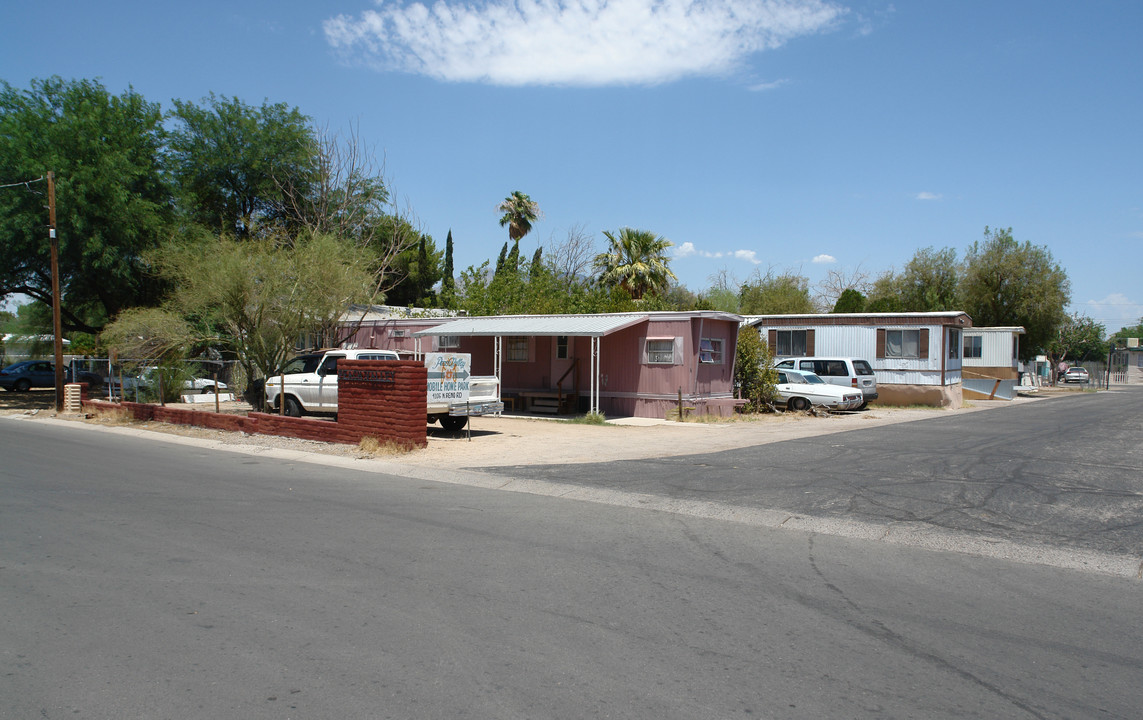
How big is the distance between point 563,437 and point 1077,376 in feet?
169

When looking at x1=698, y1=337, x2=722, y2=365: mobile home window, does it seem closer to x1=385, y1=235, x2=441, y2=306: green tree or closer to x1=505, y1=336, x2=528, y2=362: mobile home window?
x1=505, y1=336, x2=528, y2=362: mobile home window

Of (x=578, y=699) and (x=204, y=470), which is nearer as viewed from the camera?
(x=578, y=699)

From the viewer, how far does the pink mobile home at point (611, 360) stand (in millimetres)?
20797

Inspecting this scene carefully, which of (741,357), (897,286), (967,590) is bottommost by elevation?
(967,590)

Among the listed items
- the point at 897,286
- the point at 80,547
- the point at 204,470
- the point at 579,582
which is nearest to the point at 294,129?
the point at 204,470

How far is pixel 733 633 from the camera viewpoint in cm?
501

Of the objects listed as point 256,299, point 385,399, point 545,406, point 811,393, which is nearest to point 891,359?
point 811,393

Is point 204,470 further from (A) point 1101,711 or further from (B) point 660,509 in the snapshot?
(A) point 1101,711

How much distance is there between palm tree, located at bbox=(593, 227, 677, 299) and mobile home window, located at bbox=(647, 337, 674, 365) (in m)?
16.8

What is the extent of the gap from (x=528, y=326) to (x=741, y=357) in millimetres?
6642

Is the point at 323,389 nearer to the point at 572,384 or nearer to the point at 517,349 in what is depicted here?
the point at 517,349

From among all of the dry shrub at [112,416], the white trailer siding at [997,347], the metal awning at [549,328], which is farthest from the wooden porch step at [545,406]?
the white trailer siding at [997,347]

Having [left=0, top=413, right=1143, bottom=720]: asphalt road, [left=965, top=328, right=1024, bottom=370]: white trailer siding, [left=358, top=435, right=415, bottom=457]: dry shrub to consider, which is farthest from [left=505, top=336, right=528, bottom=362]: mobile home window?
[left=965, top=328, right=1024, bottom=370]: white trailer siding

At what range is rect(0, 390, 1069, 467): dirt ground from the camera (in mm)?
13695
